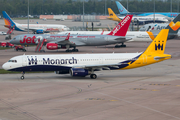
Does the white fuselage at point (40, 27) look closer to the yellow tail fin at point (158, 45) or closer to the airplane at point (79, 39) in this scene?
the airplane at point (79, 39)

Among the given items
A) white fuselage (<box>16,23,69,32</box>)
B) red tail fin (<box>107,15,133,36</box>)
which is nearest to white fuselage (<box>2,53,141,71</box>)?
red tail fin (<box>107,15,133,36</box>)

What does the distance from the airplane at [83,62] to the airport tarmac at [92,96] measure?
5.22ft

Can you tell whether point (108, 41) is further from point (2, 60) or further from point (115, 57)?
point (115, 57)

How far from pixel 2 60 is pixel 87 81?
26364 mm

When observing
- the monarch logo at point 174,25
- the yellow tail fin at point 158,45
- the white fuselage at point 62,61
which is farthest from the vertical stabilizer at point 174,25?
the white fuselage at point 62,61

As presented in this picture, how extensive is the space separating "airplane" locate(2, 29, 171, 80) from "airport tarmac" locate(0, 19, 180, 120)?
5.22 feet

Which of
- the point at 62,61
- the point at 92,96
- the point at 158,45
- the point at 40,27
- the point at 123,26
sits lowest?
the point at 92,96

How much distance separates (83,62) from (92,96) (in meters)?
10.7

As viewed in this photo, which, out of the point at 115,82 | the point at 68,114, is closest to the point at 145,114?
the point at 68,114

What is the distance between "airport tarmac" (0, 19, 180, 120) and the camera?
84.8 ft

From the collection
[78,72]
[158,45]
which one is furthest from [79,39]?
[78,72]

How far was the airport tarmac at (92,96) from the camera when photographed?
84.8ft

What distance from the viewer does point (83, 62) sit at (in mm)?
42125

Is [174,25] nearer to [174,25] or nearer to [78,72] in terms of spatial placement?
[174,25]
